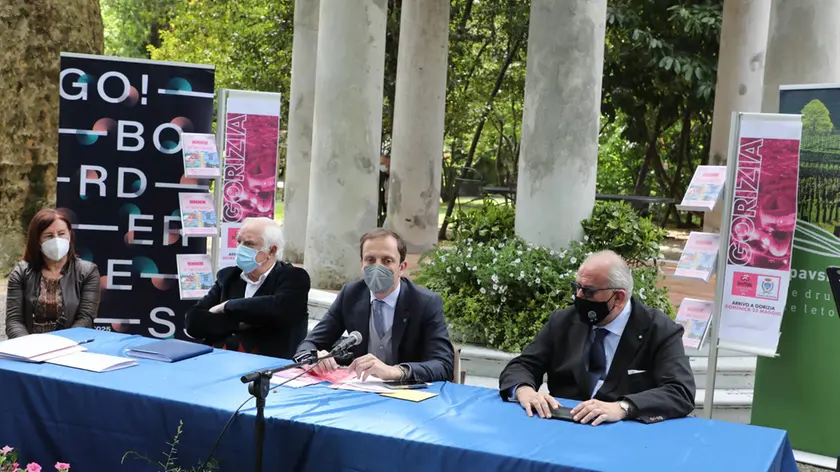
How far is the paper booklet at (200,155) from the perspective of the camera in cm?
677

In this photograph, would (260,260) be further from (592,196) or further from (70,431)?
(592,196)

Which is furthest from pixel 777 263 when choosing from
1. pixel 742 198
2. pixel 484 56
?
pixel 484 56

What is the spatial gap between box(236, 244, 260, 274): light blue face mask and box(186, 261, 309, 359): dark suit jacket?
11 centimetres

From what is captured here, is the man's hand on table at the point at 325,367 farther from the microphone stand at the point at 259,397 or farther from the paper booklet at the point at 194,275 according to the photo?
the paper booklet at the point at 194,275

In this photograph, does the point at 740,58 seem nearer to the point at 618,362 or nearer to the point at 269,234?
the point at 269,234

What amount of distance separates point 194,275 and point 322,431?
3712 millimetres

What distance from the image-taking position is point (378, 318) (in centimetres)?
496

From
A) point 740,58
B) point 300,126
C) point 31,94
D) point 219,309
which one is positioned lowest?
point 219,309

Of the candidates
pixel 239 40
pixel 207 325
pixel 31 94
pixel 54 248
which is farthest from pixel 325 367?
pixel 239 40

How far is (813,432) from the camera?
20.0 ft

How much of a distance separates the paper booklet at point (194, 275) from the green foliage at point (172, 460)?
10.1 feet

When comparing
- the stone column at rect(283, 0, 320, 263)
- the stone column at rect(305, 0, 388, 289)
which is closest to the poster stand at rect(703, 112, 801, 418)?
the stone column at rect(305, 0, 388, 289)

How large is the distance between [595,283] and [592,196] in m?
Result: 3.86

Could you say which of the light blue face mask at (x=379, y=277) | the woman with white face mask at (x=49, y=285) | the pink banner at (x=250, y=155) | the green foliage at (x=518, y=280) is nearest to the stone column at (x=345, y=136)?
the green foliage at (x=518, y=280)
